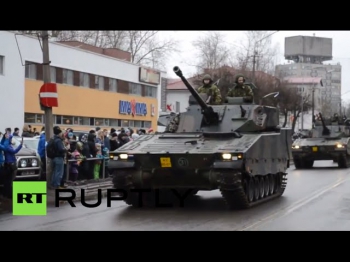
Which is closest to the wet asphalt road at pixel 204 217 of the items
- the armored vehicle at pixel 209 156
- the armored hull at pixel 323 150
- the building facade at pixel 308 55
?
the armored vehicle at pixel 209 156

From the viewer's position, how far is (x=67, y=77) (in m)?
38.0

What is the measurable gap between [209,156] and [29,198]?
4307 millimetres

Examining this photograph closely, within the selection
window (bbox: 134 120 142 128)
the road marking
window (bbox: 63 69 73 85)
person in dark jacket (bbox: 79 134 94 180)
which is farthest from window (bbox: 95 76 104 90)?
the road marking

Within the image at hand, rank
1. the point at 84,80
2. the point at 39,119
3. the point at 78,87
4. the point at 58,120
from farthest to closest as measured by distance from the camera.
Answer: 1. the point at 84,80
2. the point at 78,87
3. the point at 58,120
4. the point at 39,119

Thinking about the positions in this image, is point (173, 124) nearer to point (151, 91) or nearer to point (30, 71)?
point (30, 71)

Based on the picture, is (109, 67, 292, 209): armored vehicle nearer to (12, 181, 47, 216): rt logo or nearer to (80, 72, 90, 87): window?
(12, 181, 47, 216): rt logo

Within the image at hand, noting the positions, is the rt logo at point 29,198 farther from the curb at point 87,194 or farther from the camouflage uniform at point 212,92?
the camouflage uniform at point 212,92

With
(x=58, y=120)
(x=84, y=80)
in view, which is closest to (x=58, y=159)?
(x=58, y=120)

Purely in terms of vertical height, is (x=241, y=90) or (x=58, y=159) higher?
(x=241, y=90)

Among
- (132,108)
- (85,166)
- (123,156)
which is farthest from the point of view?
(132,108)

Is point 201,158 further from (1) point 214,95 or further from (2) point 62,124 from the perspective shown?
(2) point 62,124

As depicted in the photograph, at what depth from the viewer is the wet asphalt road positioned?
1134 cm
